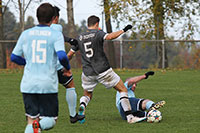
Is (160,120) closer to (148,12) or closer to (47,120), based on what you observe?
(47,120)

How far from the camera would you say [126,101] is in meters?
8.38

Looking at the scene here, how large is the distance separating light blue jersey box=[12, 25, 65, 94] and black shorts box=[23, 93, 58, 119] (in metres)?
0.08

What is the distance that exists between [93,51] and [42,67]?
2895 mm

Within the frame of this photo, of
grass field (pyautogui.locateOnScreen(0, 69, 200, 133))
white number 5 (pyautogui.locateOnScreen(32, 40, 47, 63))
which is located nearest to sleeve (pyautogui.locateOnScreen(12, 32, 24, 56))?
white number 5 (pyautogui.locateOnScreen(32, 40, 47, 63))

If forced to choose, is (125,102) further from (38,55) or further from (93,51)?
(38,55)

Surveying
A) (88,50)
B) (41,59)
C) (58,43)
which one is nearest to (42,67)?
(41,59)

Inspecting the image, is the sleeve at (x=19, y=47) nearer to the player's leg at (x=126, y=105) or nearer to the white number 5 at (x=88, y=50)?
the white number 5 at (x=88, y=50)

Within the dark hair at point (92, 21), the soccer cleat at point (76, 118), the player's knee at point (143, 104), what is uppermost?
the dark hair at point (92, 21)

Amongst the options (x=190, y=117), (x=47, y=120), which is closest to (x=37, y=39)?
(x=47, y=120)

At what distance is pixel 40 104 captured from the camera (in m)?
5.64

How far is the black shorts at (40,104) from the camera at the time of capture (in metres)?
5.57

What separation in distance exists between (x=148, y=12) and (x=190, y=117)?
67.2ft

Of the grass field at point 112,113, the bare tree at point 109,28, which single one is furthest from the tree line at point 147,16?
the grass field at point 112,113

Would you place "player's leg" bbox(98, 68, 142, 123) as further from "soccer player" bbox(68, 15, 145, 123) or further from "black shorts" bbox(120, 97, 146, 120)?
"black shorts" bbox(120, 97, 146, 120)
